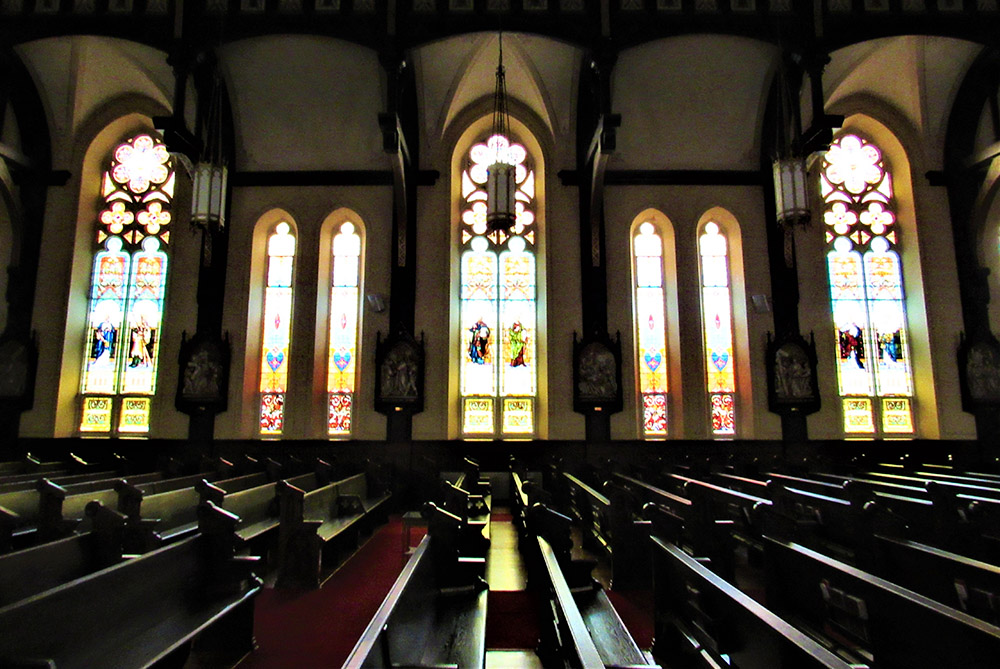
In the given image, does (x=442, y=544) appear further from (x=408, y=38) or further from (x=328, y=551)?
(x=408, y=38)

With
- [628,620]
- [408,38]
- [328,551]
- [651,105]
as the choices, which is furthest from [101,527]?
[651,105]

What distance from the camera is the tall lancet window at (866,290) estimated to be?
1380 centimetres

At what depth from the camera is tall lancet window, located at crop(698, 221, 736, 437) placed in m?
13.8

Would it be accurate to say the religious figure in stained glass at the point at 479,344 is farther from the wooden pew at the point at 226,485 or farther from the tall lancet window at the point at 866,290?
the tall lancet window at the point at 866,290

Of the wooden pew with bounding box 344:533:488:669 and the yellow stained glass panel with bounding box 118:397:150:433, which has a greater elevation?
the yellow stained glass panel with bounding box 118:397:150:433

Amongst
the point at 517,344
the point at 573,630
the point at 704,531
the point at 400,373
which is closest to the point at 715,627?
the point at 573,630

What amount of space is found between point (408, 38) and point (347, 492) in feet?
27.5

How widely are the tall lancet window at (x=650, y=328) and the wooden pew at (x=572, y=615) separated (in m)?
9.09

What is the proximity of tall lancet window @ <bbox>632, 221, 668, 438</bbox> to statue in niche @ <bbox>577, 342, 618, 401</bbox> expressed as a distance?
91 cm

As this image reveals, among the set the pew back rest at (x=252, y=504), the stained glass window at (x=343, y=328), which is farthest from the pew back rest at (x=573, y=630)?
the stained glass window at (x=343, y=328)

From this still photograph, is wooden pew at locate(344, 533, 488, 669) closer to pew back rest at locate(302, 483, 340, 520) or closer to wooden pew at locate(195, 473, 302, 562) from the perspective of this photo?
wooden pew at locate(195, 473, 302, 562)

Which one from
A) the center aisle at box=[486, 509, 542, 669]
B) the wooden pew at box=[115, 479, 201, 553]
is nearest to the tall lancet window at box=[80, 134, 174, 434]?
the wooden pew at box=[115, 479, 201, 553]

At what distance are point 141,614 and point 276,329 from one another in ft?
36.6

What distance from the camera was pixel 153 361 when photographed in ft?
45.5
